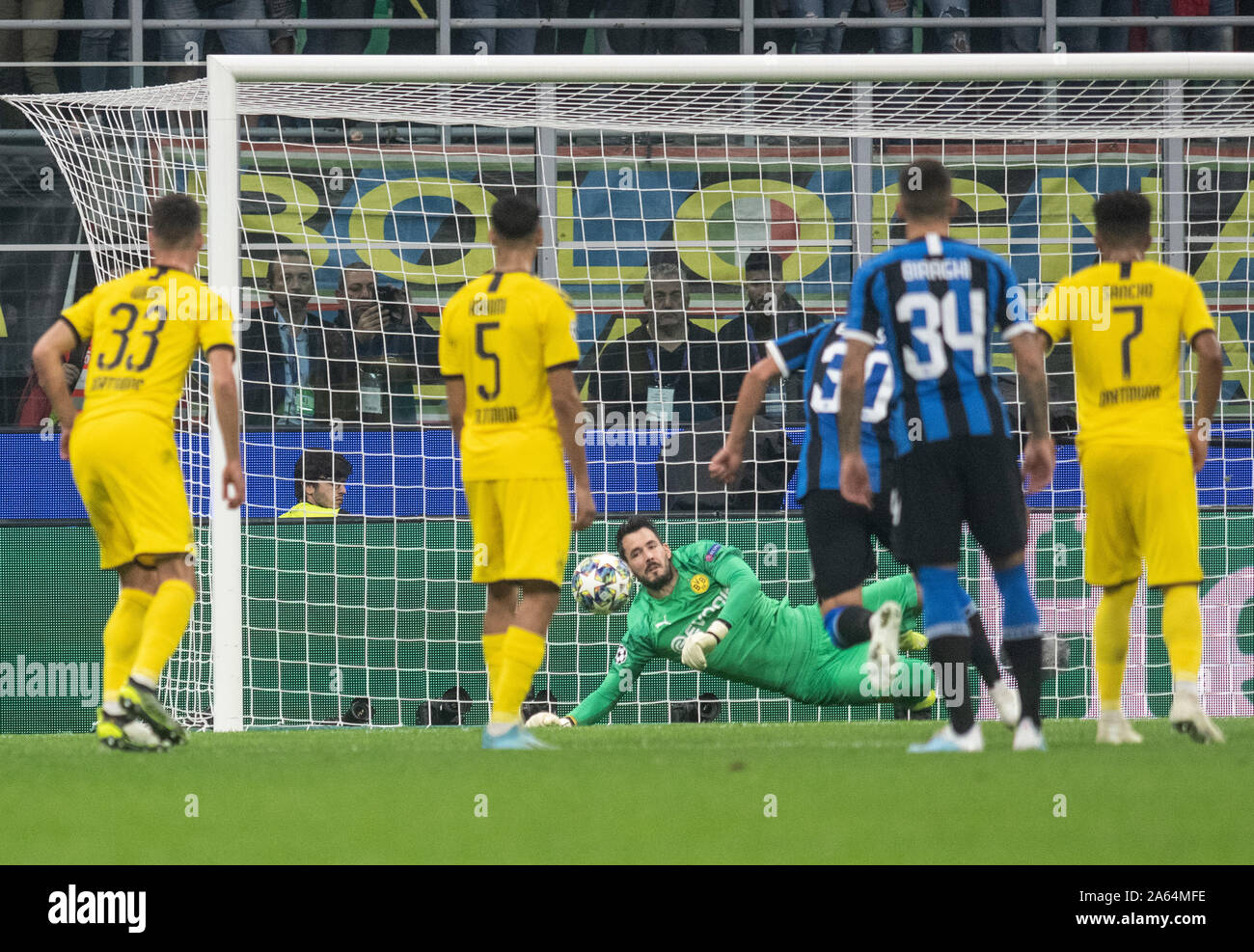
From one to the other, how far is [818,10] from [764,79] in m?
5.00

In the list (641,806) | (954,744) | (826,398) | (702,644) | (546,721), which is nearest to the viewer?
(641,806)

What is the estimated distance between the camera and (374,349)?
417 inches

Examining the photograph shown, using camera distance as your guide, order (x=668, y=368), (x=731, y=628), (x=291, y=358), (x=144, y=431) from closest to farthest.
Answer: (x=144, y=431), (x=731, y=628), (x=668, y=368), (x=291, y=358)

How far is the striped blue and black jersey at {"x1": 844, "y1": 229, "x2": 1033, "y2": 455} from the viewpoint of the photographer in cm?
543

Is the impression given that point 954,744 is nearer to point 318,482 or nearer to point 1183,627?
point 1183,627

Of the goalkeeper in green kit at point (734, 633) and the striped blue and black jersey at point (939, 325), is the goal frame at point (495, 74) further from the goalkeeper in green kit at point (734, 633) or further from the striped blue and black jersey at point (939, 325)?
the striped blue and black jersey at point (939, 325)

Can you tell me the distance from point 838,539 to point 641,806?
9.15ft

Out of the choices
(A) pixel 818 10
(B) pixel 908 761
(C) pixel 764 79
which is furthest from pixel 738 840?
(A) pixel 818 10

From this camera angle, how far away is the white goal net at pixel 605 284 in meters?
8.41

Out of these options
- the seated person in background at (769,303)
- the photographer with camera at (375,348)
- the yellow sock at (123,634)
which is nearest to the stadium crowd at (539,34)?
the seated person in background at (769,303)

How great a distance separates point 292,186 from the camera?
37.6ft

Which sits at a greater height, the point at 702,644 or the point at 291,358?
the point at 291,358

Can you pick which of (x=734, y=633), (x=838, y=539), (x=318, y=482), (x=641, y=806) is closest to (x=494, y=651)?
(x=838, y=539)

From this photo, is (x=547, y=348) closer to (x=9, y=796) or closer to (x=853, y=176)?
(x=9, y=796)
